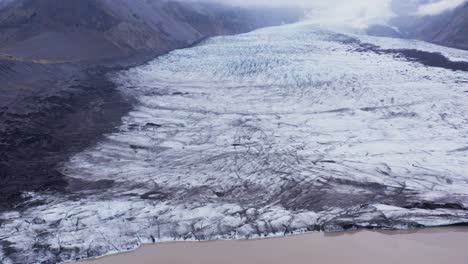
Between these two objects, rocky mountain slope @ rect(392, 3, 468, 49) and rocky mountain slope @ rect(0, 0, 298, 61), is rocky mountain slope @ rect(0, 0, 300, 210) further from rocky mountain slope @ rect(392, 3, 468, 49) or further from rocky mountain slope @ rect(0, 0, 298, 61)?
rocky mountain slope @ rect(392, 3, 468, 49)

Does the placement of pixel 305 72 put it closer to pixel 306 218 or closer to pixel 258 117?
pixel 258 117

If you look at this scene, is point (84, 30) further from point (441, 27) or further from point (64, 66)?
point (441, 27)

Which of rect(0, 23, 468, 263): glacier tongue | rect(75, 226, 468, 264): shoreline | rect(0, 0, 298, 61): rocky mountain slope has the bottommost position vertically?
rect(75, 226, 468, 264): shoreline

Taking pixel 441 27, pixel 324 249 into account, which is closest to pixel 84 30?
pixel 324 249

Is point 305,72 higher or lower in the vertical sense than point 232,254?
higher

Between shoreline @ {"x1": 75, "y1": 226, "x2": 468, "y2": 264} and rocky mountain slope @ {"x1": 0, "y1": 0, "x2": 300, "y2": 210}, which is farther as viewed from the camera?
rocky mountain slope @ {"x1": 0, "y1": 0, "x2": 300, "y2": 210}

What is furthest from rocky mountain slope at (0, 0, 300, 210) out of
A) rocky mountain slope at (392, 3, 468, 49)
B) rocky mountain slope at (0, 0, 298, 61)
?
rocky mountain slope at (392, 3, 468, 49)

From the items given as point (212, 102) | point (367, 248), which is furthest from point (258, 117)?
point (367, 248)
